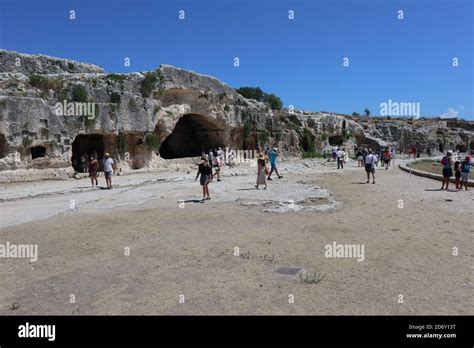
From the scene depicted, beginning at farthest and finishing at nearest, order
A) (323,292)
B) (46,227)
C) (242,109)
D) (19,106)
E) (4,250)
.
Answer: (242,109) < (19,106) < (46,227) < (4,250) < (323,292)

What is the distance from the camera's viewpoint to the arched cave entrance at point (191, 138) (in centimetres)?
3019

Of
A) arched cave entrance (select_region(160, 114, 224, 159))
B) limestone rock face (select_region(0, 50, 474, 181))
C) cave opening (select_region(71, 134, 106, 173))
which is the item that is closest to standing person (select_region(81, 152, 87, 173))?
limestone rock face (select_region(0, 50, 474, 181))

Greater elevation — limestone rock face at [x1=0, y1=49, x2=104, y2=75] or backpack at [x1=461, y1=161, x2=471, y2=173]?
limestone rock face at [x1=0, y1=49, x2=104, y2=75]

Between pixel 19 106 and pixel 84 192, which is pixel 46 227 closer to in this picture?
pixel 84 192

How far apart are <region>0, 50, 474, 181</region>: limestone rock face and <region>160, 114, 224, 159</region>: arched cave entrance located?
8cm

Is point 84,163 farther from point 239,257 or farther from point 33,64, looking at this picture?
point 239,257

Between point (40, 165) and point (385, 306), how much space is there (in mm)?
18144

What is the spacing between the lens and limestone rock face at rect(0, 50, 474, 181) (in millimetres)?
18547

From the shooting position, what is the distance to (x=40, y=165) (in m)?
19.0

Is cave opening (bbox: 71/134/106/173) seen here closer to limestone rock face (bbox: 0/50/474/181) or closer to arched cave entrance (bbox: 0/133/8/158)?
limestone rock face (bbox: 0/50/474/181)

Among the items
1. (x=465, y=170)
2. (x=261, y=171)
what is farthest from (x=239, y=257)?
(x=465, y=170)

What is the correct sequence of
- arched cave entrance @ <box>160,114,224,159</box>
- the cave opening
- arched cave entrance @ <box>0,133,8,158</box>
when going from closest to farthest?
arched cave entrance @ <box>0,133,8,158</box>, the cave opening, arched cave entrance @ <box>160,114,224,159</box>

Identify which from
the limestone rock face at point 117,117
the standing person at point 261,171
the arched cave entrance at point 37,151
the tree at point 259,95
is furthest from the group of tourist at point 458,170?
the tree at point 259,95
